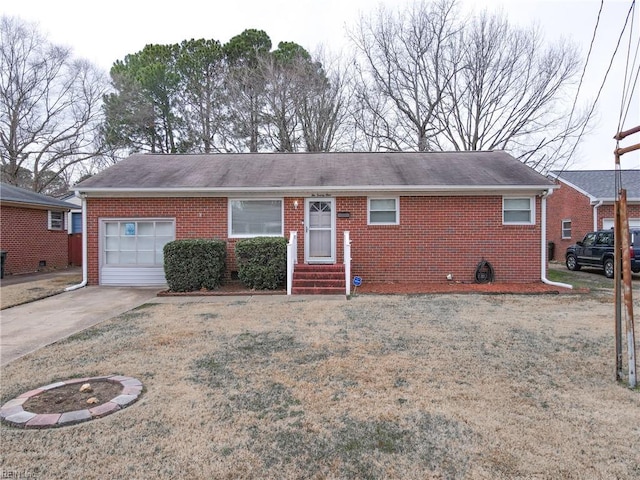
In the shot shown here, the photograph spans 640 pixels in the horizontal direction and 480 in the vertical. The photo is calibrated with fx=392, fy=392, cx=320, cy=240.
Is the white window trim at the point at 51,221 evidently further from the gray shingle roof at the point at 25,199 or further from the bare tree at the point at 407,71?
the bare tree at the point at 407,71

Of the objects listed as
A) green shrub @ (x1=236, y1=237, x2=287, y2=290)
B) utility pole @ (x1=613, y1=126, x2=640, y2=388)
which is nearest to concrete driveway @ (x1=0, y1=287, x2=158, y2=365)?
green shrub @ (x1=236, y1=237, x2=287, y2=290)

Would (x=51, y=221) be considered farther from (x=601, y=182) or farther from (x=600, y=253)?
(x=601, y=182)

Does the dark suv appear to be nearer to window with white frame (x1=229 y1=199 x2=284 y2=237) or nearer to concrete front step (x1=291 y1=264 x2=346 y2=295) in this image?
concrete front step (x1=291 y1=264 x2=346 y2=295)

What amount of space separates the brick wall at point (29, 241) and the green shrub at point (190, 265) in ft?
29.1

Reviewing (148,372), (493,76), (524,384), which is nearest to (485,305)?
(524,384)

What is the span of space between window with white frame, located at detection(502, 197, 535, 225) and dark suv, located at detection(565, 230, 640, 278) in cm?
412

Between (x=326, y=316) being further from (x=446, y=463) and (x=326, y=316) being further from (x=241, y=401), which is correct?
(x=446, y=463)

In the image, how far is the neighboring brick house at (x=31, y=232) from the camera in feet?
46.8

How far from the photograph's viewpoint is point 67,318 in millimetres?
7094

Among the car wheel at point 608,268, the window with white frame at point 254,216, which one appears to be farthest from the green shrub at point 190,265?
the car wheel at point 608,268

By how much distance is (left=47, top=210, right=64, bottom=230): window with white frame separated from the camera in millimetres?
16391

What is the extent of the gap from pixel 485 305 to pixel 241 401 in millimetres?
5902

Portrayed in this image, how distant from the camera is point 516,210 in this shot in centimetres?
1071

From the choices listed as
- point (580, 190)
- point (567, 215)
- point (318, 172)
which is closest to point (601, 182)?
point (580, 190)
